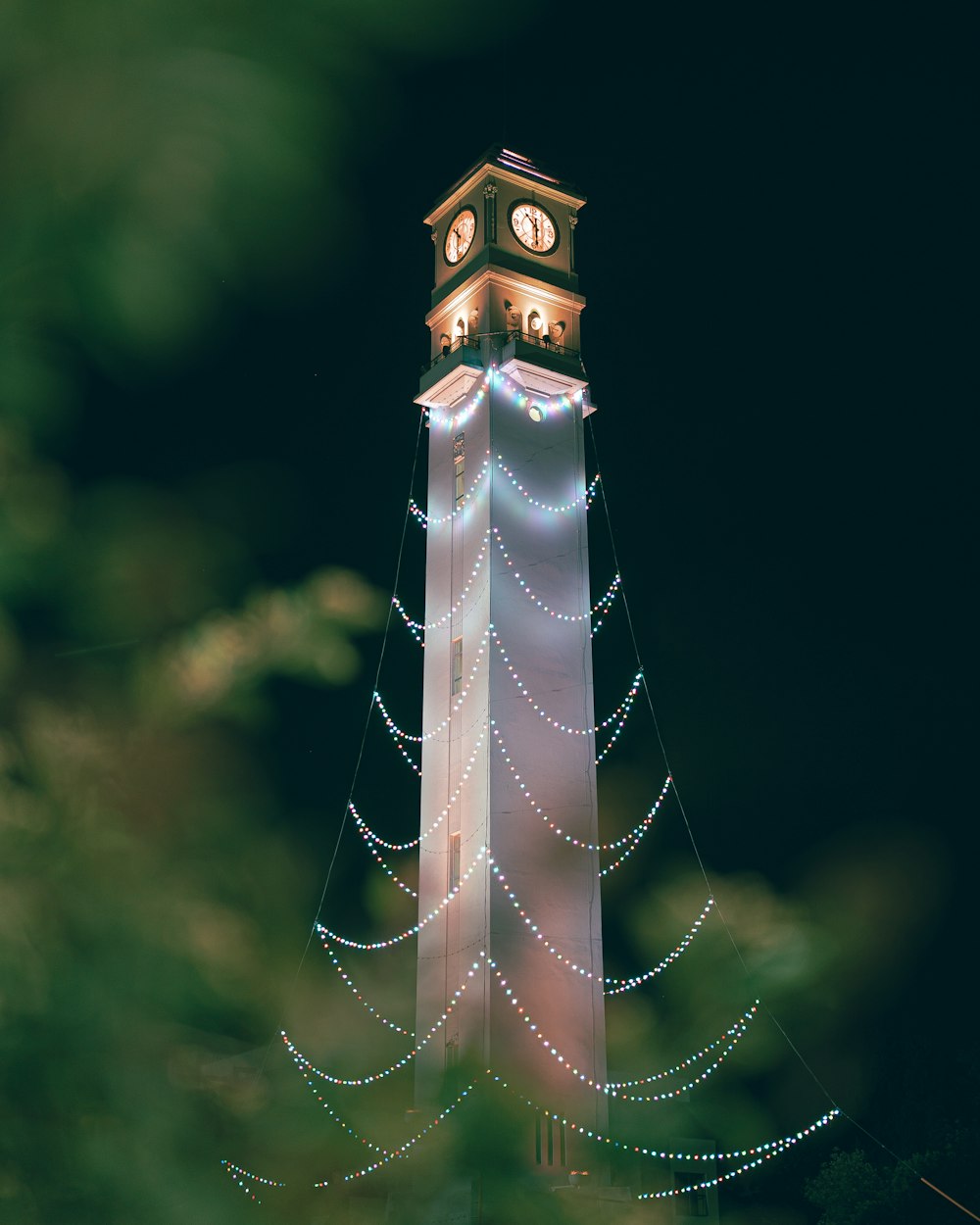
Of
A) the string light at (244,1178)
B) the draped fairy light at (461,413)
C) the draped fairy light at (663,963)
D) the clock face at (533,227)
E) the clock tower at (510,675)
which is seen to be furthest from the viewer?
the clock face at (533,227)

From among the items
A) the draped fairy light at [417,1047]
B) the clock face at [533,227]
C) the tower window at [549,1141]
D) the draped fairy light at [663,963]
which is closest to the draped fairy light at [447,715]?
the draped fairy light at [417,1047]

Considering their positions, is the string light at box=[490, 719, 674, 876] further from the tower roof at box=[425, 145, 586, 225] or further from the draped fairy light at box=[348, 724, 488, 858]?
the tower roof at box=[425, 145, 586, 225]

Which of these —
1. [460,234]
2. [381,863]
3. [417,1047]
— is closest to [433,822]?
[381,863]

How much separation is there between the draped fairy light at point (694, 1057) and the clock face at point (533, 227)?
37.5ft

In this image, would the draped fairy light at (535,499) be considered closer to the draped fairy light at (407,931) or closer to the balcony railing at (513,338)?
the balcony railing at (513,338)

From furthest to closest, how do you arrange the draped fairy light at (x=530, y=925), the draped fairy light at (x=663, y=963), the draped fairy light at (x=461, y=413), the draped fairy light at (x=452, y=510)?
the draped fairy light at (x=461, y=413), the draped fairy light at (x=452, y=510), the draped fairy light at (x=663, y=963), the draped fairy light at (x=530, y=925)

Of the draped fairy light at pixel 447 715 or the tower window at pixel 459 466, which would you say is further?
the tower window at pixel 459 466

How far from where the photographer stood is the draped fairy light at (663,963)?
1866cm

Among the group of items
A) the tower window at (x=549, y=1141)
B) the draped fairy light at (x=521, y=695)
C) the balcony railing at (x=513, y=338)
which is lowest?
the tower window at (x=549, y=1141)

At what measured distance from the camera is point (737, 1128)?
20.7 m

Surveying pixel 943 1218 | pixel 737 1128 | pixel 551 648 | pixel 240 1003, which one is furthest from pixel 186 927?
pixel 943 1218

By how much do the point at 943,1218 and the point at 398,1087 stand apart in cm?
859

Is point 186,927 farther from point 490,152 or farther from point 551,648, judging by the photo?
point 490,152

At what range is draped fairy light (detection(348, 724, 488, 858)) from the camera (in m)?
18.8
